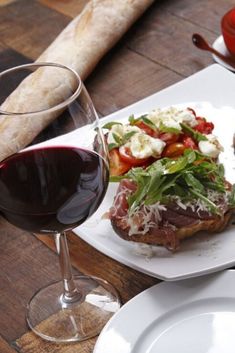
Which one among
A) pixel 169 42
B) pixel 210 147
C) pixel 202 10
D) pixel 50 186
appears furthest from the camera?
pixel 202 10

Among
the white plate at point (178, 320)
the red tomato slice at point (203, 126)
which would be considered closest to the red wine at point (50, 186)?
the white plate at point (178, 320)

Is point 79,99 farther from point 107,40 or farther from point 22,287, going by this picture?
point 107,40

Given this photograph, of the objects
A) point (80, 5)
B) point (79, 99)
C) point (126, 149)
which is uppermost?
point (79, 99)

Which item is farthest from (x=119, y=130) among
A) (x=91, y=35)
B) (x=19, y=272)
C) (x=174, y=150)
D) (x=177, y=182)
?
(x=91, y=35)

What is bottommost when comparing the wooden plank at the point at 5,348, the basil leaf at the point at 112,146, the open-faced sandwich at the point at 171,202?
the wooden plank at the point at 5,348

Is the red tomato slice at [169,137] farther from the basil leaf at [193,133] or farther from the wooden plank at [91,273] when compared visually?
the wooden plank at [91,273]

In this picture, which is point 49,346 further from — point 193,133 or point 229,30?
point 229,30

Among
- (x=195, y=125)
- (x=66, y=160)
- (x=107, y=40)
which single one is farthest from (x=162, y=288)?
(x=107, y=40)
